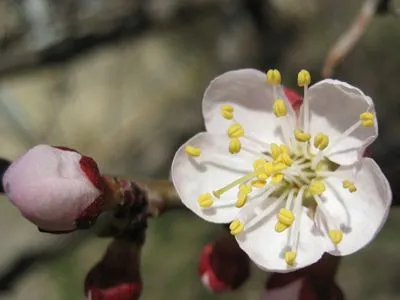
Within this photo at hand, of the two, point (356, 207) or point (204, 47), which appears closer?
point (356, 207)

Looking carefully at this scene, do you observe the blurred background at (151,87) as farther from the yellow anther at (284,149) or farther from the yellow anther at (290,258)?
the yellow anther at (290,258)

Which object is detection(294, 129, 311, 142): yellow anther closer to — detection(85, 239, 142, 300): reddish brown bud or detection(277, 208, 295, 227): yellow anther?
detection(277, 208, 295, 227): yellow anther

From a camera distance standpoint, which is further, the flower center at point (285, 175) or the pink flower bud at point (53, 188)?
the flower center at point (285, 175)

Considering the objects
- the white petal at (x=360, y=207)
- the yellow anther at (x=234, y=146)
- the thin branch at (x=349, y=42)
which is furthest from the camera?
the thin branch at (x=349, y=42)

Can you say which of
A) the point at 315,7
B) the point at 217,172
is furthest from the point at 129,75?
the point at 217,172

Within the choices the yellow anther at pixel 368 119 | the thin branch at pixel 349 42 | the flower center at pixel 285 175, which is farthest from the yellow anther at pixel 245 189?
the thin branch at pixel 349 42

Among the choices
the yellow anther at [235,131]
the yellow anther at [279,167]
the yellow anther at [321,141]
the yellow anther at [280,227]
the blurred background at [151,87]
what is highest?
the yellow anther at [235,131]

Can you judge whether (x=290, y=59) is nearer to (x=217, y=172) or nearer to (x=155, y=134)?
(x=155, y=134)
